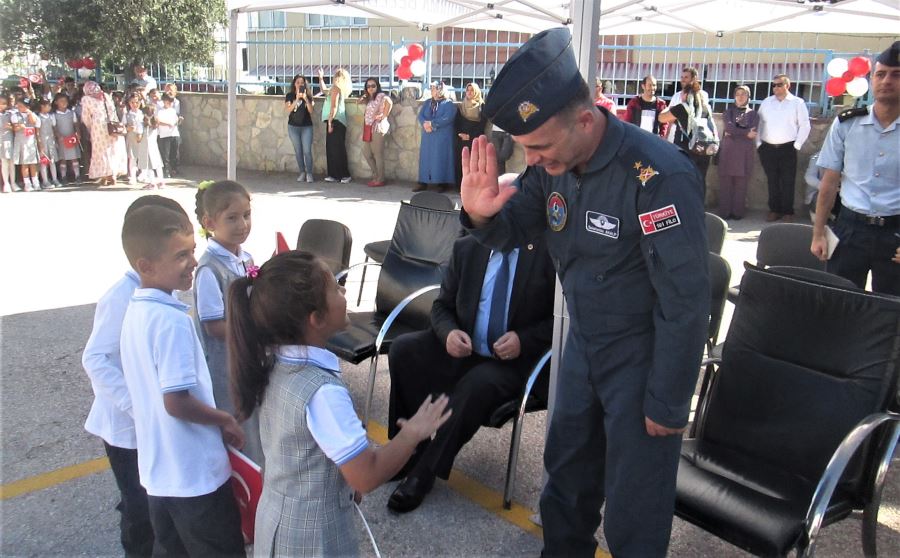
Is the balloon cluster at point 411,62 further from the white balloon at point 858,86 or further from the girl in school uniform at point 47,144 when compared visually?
the white balloon at point 858,86

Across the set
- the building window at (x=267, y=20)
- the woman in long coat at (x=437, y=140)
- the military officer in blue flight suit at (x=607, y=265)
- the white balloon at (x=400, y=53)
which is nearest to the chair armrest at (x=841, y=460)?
the military officer in blue flight suit at (x=607, y=265)

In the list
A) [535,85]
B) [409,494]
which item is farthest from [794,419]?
[535,85]

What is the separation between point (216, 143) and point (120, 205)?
4.75 m

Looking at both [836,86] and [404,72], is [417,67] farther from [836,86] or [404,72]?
[836,86]

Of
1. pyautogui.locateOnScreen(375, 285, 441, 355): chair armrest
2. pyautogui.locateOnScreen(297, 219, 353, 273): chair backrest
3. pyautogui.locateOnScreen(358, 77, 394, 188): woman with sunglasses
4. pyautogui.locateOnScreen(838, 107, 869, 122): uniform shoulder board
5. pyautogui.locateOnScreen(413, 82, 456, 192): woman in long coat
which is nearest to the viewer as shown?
pyautogui.locateOnScreen(838, 107, 869, 122): uniform shoulder board

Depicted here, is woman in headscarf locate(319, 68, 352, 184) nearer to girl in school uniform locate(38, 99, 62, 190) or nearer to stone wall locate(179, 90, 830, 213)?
stone wall locate(179, 90, 830, 213)

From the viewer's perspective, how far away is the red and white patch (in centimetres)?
194

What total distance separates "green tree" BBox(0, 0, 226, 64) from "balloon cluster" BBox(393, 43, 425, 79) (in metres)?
6.48

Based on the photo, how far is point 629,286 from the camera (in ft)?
6.91

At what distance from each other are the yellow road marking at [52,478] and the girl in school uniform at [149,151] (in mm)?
9870

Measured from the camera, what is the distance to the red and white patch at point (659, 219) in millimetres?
1943

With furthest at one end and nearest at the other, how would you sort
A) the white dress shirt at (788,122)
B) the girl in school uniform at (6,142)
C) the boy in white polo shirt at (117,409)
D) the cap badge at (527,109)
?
the girl in school uniform at (6,142) → the white dress shirt at (788,122) → the boy in white polo shirt at (117,409) → the cap badge at (527,109)

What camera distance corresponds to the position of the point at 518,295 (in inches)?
134

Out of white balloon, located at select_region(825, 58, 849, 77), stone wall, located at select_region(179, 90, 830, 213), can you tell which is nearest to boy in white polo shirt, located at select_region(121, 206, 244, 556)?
stone wall, located at select_region(179, 90, 830, 213)
